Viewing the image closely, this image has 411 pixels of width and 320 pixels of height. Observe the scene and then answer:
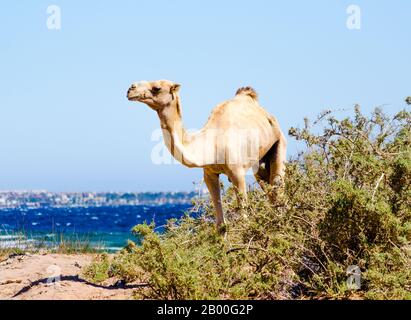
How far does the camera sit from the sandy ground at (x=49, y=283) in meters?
9.12

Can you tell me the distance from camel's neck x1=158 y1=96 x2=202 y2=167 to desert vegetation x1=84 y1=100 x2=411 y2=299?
153 centimetres

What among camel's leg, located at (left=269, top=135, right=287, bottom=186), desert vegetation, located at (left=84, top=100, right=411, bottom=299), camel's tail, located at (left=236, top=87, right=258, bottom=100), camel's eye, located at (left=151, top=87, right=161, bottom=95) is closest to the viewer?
desert vegetation, located at (left=84, top=100, right=411, bottom=299)

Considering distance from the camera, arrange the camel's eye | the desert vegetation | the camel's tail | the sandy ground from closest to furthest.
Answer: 1. the desert vegetation
2. the sandy ground
3. the camel's eye
4. the camel's tail

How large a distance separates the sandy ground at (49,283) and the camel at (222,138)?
1.63 metres

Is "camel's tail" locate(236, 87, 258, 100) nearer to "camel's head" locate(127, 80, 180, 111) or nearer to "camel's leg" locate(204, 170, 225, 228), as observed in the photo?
"camel's leg" locate(204, 170, 225, 228)

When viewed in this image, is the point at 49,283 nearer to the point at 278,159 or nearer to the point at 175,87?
the point at 175,87

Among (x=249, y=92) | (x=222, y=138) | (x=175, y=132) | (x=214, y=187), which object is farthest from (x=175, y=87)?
(x=249, y=92)

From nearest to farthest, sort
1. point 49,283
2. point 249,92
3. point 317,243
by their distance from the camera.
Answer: point 317,243 → point 49,283 → point 249,92

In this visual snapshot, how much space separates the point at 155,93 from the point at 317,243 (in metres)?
2.92

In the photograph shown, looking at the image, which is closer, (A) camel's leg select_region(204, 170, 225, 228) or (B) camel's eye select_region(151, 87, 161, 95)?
(B) camel's eye select_region(151, 87, 161, 95)

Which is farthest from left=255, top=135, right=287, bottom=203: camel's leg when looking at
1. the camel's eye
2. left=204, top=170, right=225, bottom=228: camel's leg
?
the camel's eye

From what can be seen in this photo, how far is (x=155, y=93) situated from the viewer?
32.6 ft

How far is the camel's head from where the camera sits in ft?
31.7
